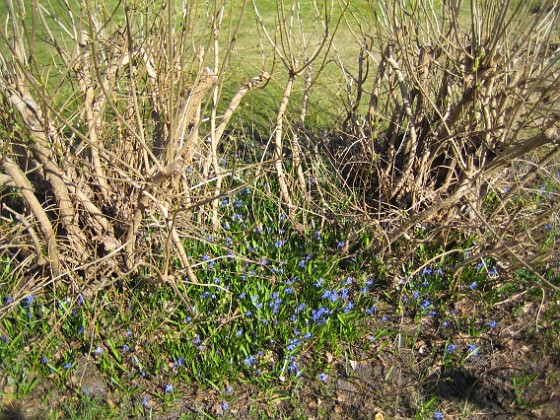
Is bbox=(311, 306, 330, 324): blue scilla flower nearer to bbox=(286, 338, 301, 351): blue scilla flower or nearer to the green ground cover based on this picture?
the green ground cover

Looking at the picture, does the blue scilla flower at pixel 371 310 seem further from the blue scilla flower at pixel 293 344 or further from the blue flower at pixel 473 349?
the blue flower at pixel 473 349

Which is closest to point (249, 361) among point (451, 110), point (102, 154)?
point (102, 154)

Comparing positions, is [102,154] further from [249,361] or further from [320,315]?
[320,315]

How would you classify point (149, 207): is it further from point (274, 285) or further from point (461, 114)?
point (461, 114)

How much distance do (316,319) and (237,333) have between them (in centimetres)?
45

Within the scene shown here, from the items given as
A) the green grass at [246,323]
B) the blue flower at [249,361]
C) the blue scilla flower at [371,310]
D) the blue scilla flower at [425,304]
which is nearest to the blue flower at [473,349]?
the green grass at [246,323]

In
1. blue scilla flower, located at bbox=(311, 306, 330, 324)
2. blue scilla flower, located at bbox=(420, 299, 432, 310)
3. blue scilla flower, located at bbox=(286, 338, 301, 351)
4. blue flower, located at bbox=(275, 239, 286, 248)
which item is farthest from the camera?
blue flower, located at bbox=(275, 239, 286, 248)

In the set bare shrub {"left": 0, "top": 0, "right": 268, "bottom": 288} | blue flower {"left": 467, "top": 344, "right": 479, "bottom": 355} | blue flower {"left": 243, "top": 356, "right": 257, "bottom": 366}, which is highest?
bare shrub {"left": 0, "top": 0, "right": 268, "bottom": 288}

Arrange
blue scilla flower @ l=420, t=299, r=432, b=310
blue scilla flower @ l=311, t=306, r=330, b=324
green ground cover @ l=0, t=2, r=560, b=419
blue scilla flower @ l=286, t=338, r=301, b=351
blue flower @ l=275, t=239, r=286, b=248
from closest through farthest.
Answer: green ground cover @ l=0, t=2, r=560, b=419, blue scilla flower @ l=286, t=338, r=301, b=351, blue scilla flower @ l=311, t=306, r=330, b=324, blue scilla flower @ l=420, t=299, r=432, b=310, blue flower @ l=275, t=239, r=286, b=248

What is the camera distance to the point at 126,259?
348cm

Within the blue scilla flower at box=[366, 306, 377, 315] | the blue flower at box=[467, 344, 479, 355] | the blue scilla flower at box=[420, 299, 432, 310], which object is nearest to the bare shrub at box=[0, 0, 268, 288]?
the blue scilla flower at box=[366, 306, 377, 315]

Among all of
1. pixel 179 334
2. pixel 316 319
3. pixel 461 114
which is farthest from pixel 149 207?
pixel 461 114

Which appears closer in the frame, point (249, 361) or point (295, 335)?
point (249, 361)

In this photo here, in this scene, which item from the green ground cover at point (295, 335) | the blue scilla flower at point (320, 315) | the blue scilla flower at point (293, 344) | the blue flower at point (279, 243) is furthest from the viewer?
the blue flower at point (279, 243)
